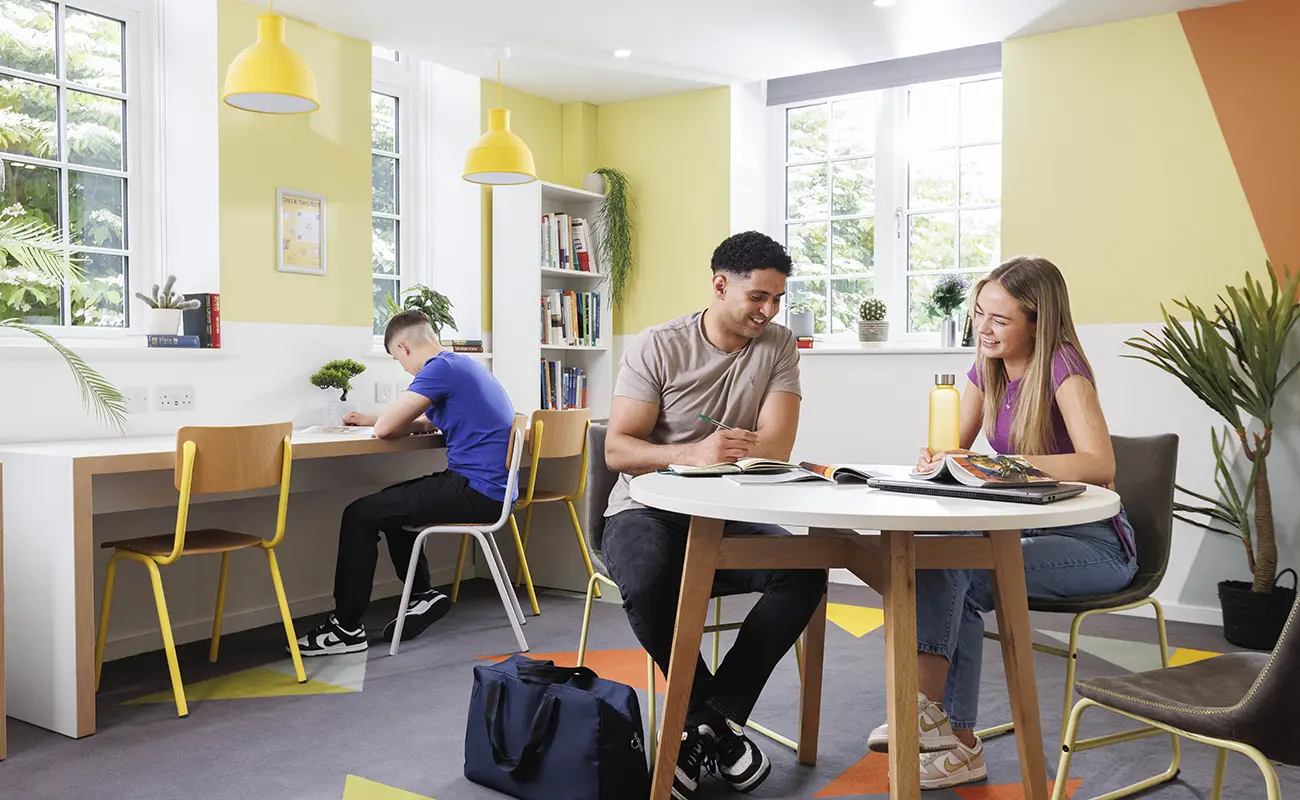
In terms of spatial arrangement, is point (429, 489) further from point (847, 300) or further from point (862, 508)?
point (847, 300)

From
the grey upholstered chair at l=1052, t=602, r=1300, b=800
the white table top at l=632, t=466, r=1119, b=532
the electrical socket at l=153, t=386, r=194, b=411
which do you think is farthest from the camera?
the electrical socket at l=153, t=386, r=194, b=411

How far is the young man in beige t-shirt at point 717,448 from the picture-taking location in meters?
2.21

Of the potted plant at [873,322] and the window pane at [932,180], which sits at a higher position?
the window pane at [932,180]

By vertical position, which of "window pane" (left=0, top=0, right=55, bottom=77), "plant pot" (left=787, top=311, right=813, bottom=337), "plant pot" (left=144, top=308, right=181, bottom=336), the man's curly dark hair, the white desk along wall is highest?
"window pane" (left=0, top=0, right=55, bottom=77)

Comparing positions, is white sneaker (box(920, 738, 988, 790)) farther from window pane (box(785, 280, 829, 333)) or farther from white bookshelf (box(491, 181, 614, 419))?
window pane (box(785, 280, 829, 333))

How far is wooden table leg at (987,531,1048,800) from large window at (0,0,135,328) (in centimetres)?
318

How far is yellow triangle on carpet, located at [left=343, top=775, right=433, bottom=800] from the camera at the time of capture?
7.50 ft

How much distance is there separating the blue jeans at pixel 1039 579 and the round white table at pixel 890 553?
8.3 inches

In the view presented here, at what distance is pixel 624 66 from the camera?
4.90 metres

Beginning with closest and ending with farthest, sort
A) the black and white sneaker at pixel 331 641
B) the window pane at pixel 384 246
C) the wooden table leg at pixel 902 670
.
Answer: the wooden table leg at pixel 902 670
the black and white sneaker at pixel 331 641
the window pane at pixel 384 246

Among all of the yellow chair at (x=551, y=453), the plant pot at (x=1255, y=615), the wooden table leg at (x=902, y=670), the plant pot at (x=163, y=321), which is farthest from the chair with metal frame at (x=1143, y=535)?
the plant pot at (x=163, y=321)

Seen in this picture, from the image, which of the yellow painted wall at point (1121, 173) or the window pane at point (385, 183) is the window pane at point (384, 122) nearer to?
the window pane at point (385, 183)

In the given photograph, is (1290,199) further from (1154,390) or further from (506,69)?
(506,69)

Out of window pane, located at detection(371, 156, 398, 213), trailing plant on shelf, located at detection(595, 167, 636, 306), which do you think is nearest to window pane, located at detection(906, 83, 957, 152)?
trailing plant on shelf, located at detection(595, 167, 636, 306)
